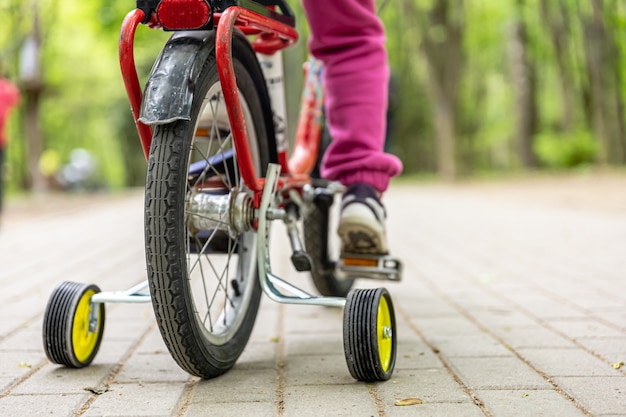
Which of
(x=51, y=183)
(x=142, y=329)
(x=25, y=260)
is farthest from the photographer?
(x=51, y=183)

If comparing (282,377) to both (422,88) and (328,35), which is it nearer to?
(328,35)

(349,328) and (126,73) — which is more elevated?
(126,73)

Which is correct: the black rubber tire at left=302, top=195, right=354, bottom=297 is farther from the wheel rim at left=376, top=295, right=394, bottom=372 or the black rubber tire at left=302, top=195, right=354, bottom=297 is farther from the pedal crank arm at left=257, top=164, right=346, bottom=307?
the wheel rim at left=376, top=295, right=394, bottom=372

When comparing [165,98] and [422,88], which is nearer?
[165,98]

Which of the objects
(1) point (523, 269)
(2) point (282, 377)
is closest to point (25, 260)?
(1) point (523, 269)

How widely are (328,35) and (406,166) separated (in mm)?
26093

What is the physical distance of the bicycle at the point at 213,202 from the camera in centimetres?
213

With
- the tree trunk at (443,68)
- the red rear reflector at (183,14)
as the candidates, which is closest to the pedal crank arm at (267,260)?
the red rear reflector at (183,14)

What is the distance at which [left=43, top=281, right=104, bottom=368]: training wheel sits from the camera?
98.6 inches

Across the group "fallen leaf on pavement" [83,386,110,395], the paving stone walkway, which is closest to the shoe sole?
the paving stone walkway

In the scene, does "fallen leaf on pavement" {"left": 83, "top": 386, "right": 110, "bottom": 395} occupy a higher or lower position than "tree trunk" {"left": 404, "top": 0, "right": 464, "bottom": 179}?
lower

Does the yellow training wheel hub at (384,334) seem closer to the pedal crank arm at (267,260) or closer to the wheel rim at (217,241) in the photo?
the pedal crank arm at (267,260)

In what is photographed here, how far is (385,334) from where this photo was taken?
2.44 metres

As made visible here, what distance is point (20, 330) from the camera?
129 inches
